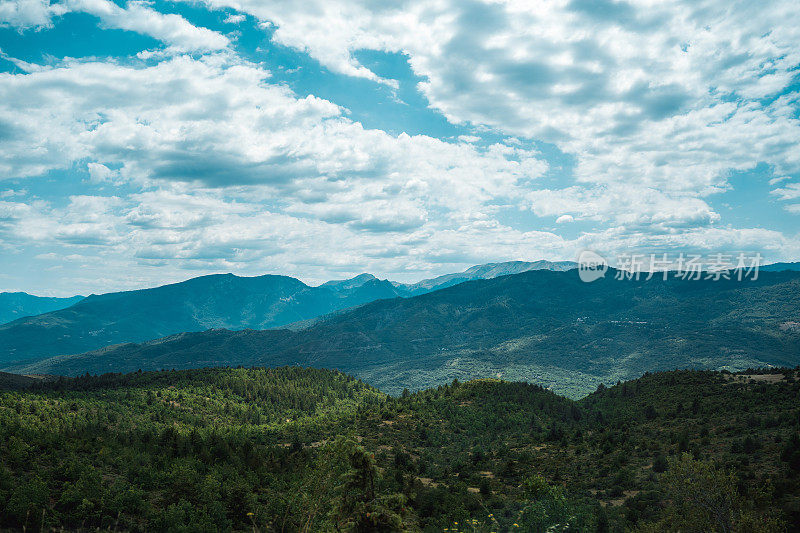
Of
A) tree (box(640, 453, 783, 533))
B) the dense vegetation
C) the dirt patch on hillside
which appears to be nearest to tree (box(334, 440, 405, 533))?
the dense vegetation

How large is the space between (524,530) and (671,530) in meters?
10.7

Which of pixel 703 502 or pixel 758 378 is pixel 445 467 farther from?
pixel 758 378

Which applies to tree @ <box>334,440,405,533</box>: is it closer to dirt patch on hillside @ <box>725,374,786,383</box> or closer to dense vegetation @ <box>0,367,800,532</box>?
dense vegetation @ <box>0,367,800,532</box>

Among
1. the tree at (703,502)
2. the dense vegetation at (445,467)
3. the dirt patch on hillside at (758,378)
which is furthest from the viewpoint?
the dirt patch on hillside at (758,378)

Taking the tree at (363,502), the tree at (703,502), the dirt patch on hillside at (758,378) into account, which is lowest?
the dirt patch on hillside at (758,378)

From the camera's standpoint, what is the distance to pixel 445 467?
74750mm

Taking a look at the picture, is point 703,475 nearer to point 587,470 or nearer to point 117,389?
point 587,470

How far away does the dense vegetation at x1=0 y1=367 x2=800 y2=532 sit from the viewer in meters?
27.5

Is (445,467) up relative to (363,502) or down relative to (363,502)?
down

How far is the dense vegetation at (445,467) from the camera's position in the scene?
27500mm

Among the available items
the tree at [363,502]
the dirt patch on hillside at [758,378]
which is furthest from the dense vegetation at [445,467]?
the dirt patch on hillside at [758,378]

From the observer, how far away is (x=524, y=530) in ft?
89.2

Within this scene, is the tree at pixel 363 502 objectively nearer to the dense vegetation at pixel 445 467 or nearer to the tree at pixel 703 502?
the dense vegetation at pixel 445 467

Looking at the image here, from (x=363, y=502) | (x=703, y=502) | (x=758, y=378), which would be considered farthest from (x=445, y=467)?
(x=758, y=378)
